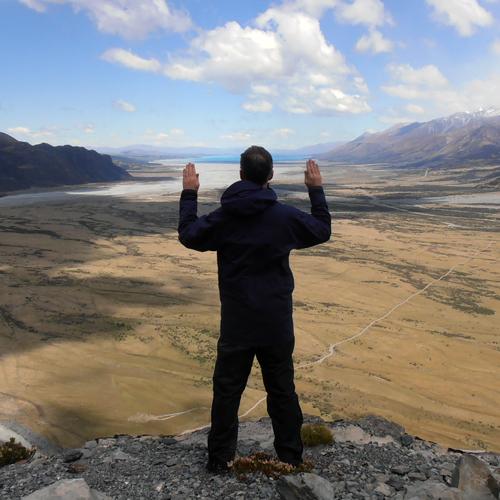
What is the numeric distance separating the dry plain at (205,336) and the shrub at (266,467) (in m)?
3.32

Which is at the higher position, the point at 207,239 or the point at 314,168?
the point at 314,168

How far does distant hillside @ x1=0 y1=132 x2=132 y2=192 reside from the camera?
6125 cm

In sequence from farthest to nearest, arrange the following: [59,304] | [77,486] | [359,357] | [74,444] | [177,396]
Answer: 1. [59,304]
2. [359,357]
3. [177,396]
4. [74,444]
5. [77,486]

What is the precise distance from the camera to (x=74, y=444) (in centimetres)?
571

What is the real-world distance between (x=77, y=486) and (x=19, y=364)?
6789 mm

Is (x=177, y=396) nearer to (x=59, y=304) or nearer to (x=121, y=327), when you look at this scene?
(x=121, y=327)

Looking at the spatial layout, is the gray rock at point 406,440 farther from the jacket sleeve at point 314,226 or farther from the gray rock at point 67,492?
the gray rock at point 67,492

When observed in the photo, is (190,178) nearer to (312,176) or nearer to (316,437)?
(312,176)

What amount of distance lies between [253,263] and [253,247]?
0.35 feet

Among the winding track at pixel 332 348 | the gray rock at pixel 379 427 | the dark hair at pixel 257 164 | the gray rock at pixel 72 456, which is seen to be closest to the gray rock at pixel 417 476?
the gray rock at pixel 379 427

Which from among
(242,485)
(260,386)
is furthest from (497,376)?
(242,485)

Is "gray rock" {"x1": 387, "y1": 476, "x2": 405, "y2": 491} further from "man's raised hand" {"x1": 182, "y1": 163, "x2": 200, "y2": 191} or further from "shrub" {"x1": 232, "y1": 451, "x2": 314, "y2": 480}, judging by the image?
"man's raised hand" {"x1": 182, "y1": 163, "x2": 200, "y2": 191}

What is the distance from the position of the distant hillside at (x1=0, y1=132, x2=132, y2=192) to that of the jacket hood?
2466 inches

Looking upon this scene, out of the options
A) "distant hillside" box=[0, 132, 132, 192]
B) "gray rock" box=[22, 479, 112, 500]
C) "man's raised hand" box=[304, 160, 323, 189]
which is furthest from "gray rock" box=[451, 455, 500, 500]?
"distant hillside" box=[0, 132, 132, 192]
